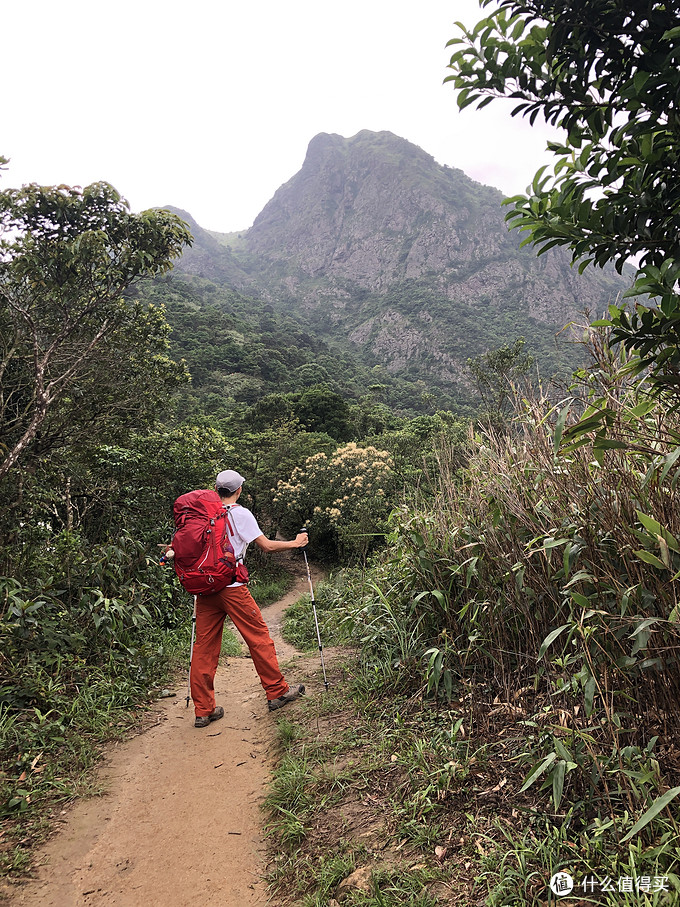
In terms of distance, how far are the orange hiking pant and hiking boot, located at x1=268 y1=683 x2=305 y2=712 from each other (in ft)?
0.57

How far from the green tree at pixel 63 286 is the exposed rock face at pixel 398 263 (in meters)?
70.2

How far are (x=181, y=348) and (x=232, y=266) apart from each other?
111350 millimetres

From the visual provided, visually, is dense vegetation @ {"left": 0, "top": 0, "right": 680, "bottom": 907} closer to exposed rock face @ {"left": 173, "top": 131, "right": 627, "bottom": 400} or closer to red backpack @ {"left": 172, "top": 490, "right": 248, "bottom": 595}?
red backpack @ {"left": 172, "top": 490, "right": 248, "bottom": 595}

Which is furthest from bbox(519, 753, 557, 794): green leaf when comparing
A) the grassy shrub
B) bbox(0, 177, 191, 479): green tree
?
bbox(0, 177, 191, 479): green tree

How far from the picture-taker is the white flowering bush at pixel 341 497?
1354cm

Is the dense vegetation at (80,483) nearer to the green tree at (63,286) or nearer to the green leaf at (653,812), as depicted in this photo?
the green tree at (63,286)

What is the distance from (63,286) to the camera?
653 centimetres

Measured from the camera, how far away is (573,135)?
64.9 inches

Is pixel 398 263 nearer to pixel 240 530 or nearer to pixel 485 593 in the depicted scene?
pixel 240 530

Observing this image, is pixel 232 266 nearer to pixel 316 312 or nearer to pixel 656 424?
pixel 316 312

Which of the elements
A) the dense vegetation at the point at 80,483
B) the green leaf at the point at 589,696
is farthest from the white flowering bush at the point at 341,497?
the green leaf at the point at 589,696

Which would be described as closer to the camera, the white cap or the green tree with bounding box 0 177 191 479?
the white cap

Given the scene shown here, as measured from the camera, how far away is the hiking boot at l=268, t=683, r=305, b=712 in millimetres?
3906

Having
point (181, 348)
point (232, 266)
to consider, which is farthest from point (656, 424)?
point (232, 266)
